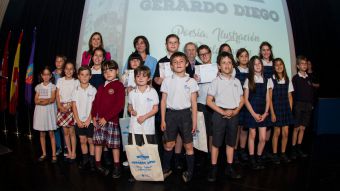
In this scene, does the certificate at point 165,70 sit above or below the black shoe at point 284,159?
above

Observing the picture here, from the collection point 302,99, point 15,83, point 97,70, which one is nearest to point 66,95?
point 97,70

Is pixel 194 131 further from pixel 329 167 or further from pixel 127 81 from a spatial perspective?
pixel 329 167

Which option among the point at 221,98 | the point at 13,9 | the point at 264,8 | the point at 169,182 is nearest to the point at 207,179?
the point at 169,182

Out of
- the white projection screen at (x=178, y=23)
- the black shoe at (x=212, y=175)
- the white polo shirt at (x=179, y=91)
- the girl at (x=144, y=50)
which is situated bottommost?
the black shoe at (x=212, y=175)

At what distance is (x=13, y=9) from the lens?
609 centimetres

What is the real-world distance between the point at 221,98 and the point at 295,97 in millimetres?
1415

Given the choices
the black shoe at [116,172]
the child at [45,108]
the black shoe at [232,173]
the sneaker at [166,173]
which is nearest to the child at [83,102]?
the black shoe at [116,172]

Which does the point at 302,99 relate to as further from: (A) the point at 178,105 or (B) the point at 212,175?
(A) the point at 178,105

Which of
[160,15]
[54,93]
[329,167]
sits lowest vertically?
[329,167]

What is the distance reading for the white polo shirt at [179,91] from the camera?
278 centimetres

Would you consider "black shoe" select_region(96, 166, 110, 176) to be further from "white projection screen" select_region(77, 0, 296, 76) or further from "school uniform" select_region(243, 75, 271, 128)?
"white projection screen" select_region(77, 0, 296, 76)

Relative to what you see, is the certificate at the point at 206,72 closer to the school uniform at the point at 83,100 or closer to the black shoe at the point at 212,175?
the black shoe at the point at 212,175

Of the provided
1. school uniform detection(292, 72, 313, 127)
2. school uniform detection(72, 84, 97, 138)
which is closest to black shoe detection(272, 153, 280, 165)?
school uniform detection(292, 72, 313, 127)

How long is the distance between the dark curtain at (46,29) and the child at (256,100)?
2678 mm
